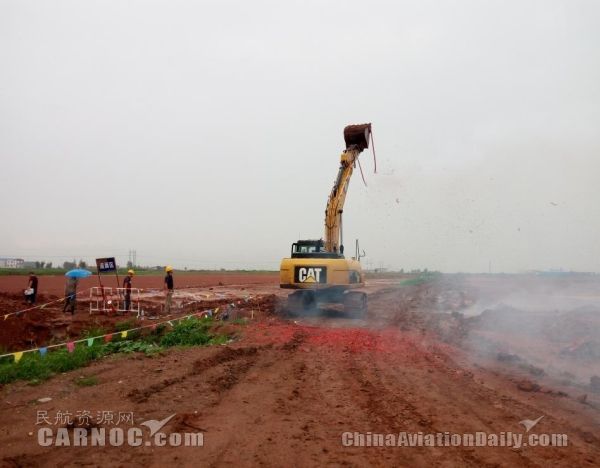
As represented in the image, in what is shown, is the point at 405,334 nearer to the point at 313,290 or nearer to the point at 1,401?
the point at 313,290

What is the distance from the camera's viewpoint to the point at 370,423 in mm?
5949

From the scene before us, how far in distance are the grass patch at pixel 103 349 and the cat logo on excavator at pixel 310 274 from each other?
3.33m

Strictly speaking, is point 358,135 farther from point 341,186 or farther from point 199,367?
point 199,367

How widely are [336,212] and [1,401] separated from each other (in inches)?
498

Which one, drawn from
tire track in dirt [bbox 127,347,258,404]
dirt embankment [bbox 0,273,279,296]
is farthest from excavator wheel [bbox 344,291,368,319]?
dirt embankment [bbox 0,273,279,296]

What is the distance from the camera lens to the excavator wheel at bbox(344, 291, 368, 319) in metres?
17.2

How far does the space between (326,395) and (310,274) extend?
910 cm

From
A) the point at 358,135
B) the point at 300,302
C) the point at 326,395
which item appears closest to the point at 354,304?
the point at 300,302

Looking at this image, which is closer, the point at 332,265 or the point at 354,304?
the point at 332,265

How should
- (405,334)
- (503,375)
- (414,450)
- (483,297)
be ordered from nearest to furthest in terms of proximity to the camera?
(414,450), (503,375), (405,334), (483,297)

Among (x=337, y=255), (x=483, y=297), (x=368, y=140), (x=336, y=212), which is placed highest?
(x=368, y=140)

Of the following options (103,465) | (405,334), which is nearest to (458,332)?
(405,334)

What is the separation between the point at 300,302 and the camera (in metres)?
17.4

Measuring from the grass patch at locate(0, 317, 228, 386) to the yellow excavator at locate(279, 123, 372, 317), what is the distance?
3499 mm
